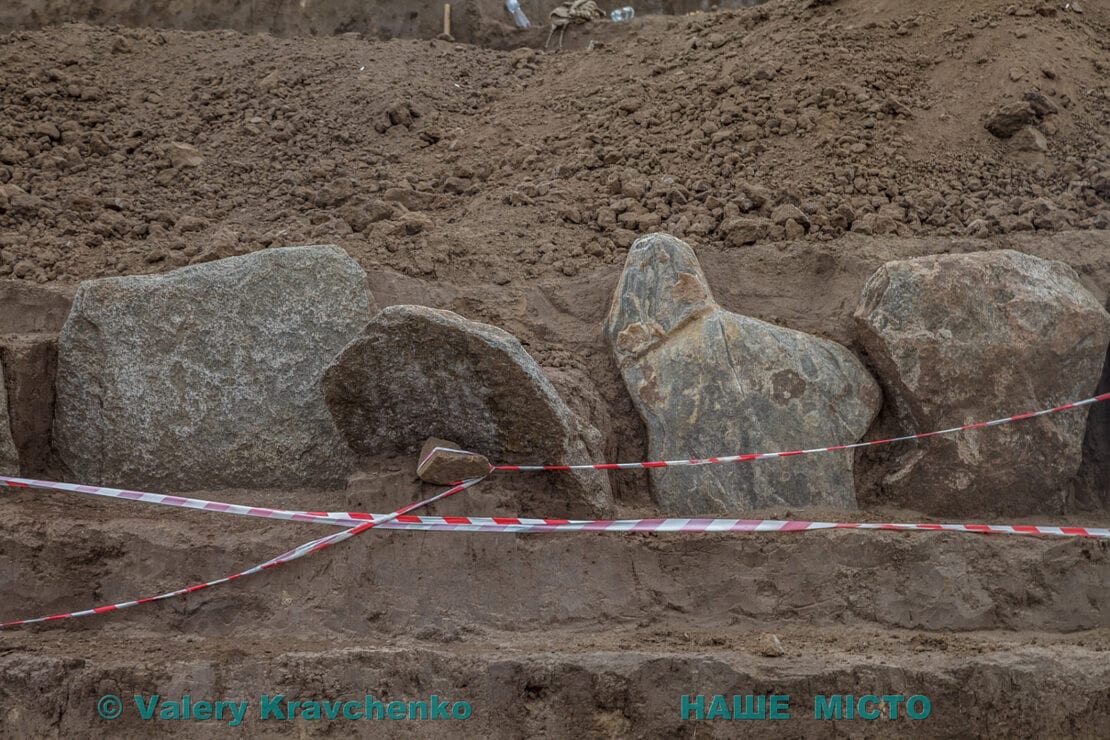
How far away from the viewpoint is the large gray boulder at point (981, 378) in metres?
5.68

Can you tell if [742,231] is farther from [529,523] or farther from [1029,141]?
[529,523]

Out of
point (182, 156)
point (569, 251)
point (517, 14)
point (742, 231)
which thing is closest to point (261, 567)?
point (569, 251)

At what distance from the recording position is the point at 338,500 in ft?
17.6

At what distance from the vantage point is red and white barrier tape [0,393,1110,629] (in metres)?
4.99

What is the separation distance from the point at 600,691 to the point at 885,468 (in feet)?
6.64

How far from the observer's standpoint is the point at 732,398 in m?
5.70

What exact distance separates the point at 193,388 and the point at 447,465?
53.1 inches

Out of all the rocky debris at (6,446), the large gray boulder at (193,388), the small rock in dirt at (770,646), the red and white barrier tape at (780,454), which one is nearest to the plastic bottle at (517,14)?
the large gray boulder at (193,388)

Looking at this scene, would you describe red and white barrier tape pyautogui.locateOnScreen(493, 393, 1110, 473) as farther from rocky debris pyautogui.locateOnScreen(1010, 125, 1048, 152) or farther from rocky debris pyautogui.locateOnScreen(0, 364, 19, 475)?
rocky debris pyautogui.locateOnScreen(0, 364, 19, 475)

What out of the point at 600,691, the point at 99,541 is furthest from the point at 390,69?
the point at 600,691

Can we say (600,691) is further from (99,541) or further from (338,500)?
(99,541)

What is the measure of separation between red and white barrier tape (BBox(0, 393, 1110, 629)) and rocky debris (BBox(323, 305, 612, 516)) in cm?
8

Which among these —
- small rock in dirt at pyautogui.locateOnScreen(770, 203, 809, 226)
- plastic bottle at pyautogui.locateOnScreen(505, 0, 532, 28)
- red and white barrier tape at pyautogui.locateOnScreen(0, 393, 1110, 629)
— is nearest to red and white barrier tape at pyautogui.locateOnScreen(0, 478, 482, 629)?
red and white barrier tape at pyautogui.locateOnScreen(0, 393, 1110, 629)

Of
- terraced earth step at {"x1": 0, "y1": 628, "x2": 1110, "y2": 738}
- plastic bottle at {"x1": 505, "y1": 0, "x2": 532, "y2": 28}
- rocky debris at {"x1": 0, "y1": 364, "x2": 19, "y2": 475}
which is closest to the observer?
terraced earth step at {"x1": 0, "y1": 628, "x2": 1110, "y2": 738}
